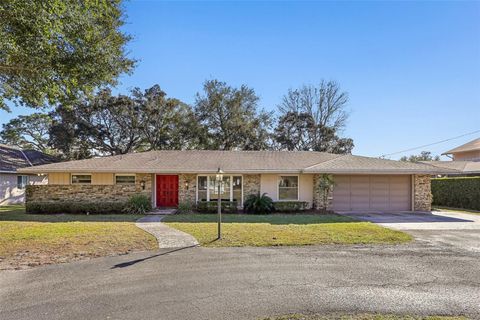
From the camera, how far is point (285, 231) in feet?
35.7

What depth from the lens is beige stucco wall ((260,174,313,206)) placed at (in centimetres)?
1750

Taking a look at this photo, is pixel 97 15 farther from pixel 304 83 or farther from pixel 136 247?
pixel 304 83

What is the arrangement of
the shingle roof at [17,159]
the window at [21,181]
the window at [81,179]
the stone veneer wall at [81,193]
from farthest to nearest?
the window at [21,181]
the shingle roof at [17,159]
the window at [81,179]
the stone veneer wall at [81,193]

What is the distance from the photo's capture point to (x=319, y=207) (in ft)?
55.5

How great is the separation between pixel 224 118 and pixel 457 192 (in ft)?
70.3

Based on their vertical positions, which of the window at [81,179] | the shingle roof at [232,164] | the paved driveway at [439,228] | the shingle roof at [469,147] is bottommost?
the paved driveway at [439,228]

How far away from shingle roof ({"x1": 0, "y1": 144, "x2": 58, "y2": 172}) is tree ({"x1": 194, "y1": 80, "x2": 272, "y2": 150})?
14874 mm

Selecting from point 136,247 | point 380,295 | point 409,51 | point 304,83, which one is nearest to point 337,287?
point 380,295

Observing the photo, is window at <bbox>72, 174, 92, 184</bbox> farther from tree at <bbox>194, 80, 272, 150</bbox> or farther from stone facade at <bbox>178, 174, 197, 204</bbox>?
tree at <bbox>194, 80, 272, 150</bbox>

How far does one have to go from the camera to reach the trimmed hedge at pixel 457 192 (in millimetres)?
19109

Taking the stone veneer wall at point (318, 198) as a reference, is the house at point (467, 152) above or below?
above

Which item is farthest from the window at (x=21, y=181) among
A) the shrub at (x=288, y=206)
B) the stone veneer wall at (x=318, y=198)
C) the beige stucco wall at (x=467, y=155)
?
the beige stucco wall at (x=467, y=155)

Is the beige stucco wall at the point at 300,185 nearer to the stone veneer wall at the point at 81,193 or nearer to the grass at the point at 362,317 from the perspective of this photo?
the stone veneer wall at the point at 81,193

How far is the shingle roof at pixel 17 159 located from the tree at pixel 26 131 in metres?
10.3
